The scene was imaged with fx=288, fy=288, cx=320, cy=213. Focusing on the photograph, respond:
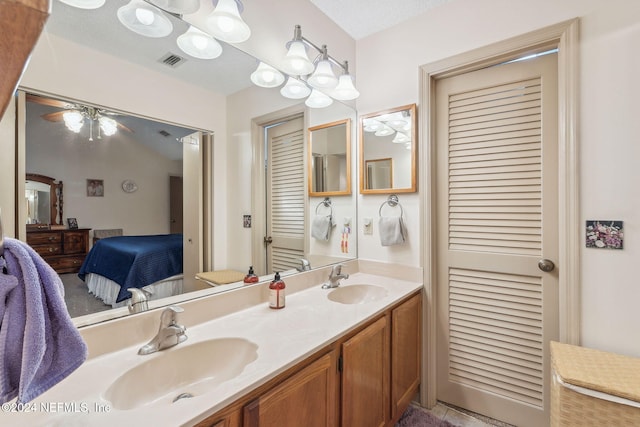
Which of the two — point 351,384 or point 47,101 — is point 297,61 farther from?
point 351,384

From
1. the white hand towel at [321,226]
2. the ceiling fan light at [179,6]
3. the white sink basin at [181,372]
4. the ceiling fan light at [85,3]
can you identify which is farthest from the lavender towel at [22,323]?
the white hand towel at [321,226]

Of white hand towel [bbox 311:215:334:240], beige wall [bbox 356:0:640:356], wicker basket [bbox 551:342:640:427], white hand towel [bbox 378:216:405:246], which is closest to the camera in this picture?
wicker basket [bbox 551:342:640:427]

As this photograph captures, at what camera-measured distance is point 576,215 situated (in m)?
1.41

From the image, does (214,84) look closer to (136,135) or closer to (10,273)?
(136,135)

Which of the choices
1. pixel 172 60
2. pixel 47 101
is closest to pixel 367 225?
pixel 172 60

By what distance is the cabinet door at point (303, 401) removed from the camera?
0.84 metres

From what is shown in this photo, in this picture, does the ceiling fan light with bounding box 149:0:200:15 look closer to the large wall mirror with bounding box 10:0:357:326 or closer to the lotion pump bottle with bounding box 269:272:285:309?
the large wall mirror with bounding box 10:0:357:326


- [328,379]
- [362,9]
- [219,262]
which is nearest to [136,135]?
[219,262]

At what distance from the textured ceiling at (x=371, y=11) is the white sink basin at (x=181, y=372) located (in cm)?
199

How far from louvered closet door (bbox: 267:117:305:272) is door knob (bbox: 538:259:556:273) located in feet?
4.42

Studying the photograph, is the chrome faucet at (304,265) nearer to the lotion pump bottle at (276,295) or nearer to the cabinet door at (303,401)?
the lotion pump bottle at (276,295)

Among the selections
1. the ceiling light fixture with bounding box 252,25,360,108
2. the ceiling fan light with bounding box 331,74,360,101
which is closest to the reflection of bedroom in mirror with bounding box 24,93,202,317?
the ceiling light fixture with bounding box 252,25,360,108

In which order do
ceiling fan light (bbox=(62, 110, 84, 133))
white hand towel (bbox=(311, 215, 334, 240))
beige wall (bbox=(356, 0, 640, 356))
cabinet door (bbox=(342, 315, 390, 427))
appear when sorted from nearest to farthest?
1. ceiling fan light (bbox=(62, 110, 84, 133))
2. cabinet door (bbox=(342, 315, 390, 427))
3. beige wall (bbox=(356, 0, 640, 356))
4. white hand towel (bbox=(311, 215, 334, 240))

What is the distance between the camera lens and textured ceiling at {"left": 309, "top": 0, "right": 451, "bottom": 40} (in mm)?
1804
